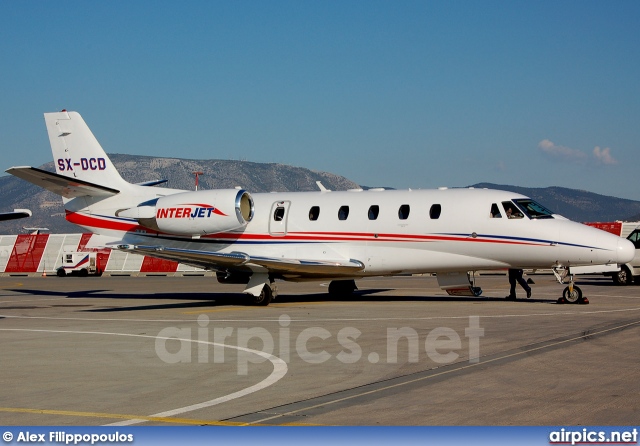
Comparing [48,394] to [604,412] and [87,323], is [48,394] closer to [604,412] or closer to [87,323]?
[604,412]

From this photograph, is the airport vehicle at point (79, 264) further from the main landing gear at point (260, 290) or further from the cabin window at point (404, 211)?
the cabin window at point (404, 211)

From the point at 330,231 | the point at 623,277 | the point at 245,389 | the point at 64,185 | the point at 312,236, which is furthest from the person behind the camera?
the point at 623,277

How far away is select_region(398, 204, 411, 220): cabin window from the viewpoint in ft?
80.0

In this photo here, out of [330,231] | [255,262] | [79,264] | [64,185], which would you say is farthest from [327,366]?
[79,264]

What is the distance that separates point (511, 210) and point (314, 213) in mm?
6012

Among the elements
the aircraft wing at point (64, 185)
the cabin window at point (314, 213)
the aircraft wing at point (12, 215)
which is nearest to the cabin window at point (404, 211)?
the cabin window at point (314, 213)

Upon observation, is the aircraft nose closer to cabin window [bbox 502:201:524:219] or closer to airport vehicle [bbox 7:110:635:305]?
airport vehicle [bbox 7:110:635:305]

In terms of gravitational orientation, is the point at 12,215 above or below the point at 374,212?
below

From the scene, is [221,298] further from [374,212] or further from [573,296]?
[573,296]

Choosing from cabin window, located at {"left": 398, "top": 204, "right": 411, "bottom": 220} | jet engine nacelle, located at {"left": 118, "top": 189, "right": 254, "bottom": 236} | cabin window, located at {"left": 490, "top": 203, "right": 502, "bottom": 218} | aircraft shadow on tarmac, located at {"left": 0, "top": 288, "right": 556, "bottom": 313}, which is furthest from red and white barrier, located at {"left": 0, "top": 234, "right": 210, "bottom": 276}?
cabin window, located at {"left": 490, "top": 203, "right": 502, "bottom": 218}

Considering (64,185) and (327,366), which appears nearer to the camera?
(327,366)

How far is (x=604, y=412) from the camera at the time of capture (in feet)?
27.7

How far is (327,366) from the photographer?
12.0 m

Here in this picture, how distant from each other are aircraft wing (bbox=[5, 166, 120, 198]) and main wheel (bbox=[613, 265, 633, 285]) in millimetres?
21048
